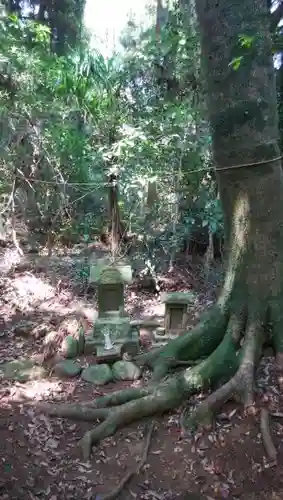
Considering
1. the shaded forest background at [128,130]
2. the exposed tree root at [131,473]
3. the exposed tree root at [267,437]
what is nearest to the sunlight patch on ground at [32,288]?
the shaded forest background at [128,130]

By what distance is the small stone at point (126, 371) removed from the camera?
4070 mm

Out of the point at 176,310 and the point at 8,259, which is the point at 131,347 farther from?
the point at 8,259

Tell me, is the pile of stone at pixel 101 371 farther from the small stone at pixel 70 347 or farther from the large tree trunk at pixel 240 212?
the large tree trunk at pixel 240 212

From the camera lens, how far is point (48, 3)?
13.6 meters

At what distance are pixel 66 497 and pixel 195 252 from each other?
6448mm

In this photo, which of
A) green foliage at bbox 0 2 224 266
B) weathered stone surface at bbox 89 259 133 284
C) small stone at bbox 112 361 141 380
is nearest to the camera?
small stone at bbox 112 361 141 380

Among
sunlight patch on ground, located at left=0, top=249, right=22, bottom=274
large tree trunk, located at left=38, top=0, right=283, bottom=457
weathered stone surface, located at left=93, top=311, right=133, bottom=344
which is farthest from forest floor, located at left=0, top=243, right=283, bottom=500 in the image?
sunlight patch on ground, located at left=0, top=249, right=22, bottom=274

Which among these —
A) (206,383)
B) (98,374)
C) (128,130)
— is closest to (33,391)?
(98,374)

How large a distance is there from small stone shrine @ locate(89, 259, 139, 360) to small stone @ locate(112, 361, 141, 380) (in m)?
0.26

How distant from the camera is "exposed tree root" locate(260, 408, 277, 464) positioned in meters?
2.67

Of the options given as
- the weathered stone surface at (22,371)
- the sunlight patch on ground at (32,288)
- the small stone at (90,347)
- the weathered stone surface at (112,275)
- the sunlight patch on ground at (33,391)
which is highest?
the weathered stone surface at (112,275)

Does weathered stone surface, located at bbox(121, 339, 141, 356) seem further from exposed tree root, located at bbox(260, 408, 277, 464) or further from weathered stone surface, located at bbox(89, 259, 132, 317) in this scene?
exposed tree root, located at bbox(260, 408, 277, 464)

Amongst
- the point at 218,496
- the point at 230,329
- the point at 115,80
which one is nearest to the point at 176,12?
the point at 115,80

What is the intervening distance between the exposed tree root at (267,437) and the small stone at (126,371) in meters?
1.51
